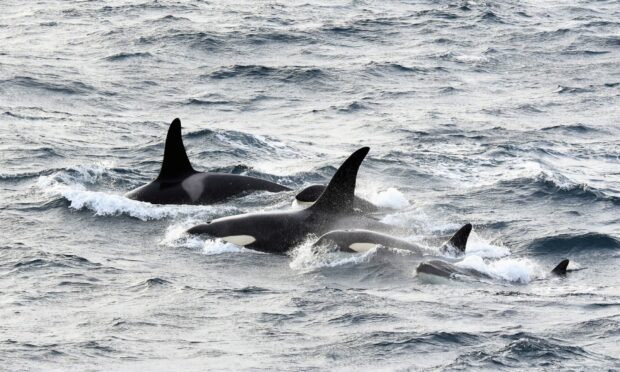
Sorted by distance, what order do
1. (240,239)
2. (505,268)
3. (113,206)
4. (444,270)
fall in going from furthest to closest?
(113,206) < (240,239) < (505,268) < (444,270)

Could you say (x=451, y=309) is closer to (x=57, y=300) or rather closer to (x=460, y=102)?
(x=57, y=300)

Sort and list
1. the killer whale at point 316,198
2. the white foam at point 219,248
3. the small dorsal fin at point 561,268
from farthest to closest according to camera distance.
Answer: the killer whale at point 316,198, the white foam at point 219,248, the small dorsal fin at point 561,268

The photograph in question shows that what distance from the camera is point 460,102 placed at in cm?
3023

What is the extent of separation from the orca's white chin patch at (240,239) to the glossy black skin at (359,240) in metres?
1.05

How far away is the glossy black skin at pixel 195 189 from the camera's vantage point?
19.2 meters

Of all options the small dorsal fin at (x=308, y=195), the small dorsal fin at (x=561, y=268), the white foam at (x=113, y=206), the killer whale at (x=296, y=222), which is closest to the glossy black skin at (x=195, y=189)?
the white foam at (x=113, y=206)

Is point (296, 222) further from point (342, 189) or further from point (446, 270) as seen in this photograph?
point (446, 270)

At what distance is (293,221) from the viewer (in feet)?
56.2

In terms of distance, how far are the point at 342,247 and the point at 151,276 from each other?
264 cm

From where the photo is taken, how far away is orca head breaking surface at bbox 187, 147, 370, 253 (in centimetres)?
1683

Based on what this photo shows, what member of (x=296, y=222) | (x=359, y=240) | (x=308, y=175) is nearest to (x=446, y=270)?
(x=359, y=240)

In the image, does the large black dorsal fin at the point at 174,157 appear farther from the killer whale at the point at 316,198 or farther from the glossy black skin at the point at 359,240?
the glossy black skin at the point at 359,240

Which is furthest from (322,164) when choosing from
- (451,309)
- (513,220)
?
(451,309)

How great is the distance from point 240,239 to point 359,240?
5.60ft
